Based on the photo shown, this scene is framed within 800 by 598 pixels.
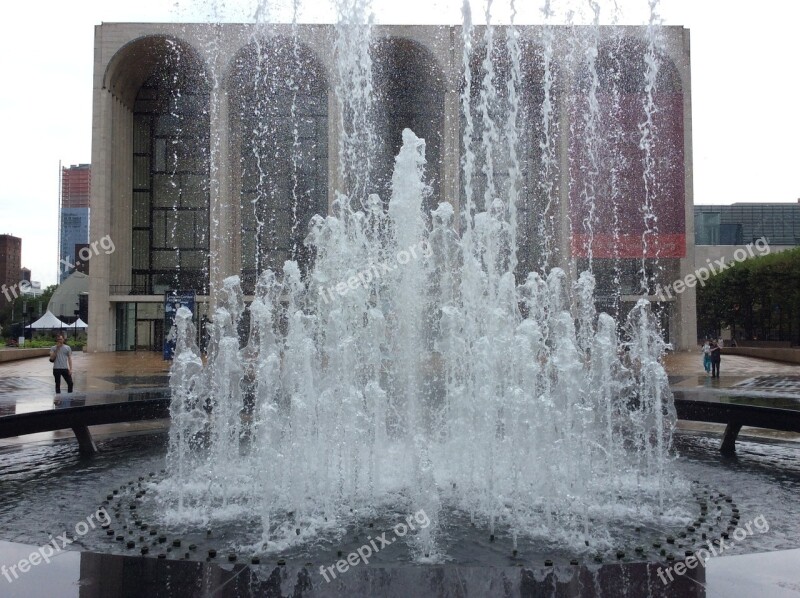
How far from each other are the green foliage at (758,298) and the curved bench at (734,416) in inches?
1191

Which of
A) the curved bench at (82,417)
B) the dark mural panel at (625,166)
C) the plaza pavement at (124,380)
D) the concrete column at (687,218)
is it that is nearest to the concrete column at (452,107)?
the dark mural panel at (625,166)

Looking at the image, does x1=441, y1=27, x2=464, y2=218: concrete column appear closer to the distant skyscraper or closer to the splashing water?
the splashing water

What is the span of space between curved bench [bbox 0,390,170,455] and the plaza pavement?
51.2 inches

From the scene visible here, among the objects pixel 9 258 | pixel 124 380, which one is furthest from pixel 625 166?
pixel 9 258

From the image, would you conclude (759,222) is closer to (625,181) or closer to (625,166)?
(625,181)

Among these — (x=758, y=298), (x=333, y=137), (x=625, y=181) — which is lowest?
(x=758, y=298)

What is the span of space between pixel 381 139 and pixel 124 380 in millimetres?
22963

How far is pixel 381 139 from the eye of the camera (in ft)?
118

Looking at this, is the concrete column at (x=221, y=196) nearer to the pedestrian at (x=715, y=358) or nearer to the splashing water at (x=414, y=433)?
the pedestrian at (x=715, y=358)

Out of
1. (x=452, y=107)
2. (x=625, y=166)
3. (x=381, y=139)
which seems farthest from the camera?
(x=381, y=139)

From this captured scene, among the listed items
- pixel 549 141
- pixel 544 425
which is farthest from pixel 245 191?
pixel 544 425

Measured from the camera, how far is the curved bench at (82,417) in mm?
6293

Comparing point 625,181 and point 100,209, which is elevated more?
point 625,181

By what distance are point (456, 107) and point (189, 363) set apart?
25872 millimetres
